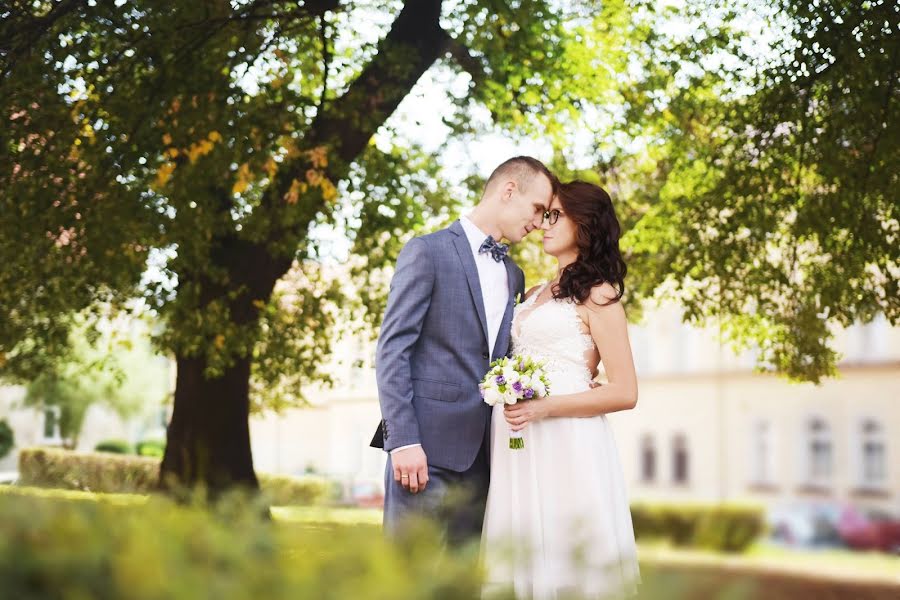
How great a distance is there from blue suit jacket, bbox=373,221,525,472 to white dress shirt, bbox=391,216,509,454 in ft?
0.33

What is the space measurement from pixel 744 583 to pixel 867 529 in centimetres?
4308

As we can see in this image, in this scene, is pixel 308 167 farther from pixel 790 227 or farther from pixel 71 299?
pixel 790 227

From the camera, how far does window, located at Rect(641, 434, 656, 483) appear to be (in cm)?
4956

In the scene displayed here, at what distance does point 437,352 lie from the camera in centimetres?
479

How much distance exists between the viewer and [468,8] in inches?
429

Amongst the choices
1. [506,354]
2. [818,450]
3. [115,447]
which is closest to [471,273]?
[506,354]

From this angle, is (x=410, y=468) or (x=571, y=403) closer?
(x=410, y=468)

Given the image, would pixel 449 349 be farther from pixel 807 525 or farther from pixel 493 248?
pixel 807 525

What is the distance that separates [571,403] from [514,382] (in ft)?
1.53

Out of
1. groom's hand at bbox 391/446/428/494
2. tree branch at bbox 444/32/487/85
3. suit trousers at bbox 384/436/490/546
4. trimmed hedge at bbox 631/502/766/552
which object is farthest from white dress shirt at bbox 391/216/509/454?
trimmed hedge at bbox 631/502/766/552

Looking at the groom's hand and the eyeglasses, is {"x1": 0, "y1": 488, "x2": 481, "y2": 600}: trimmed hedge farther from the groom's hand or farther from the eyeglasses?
the eyeglasses

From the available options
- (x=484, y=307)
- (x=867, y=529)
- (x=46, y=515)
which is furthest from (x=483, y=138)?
(x=867, y=529)

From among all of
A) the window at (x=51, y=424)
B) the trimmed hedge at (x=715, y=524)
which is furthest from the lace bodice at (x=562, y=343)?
the window at (x=51, y=424)

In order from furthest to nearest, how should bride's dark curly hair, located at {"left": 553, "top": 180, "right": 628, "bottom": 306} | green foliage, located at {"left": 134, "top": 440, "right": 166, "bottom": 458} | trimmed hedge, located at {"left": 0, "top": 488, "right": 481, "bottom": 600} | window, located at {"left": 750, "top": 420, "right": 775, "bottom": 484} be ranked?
1. green foliage, located at {"left": 134, "top": 440, "right": 166, "bottom": 458}
2. window, located at {"left": 750, "top": 420, "right": 775, "bottom": 484}
3. bride's dark curly hair, located at {"left": 553, "top": 180, "right": 628, "bottom": 306}
4. trimmed hedge, located at {"left": 0, "top": 488, "right": 481, "bottom": 600}
